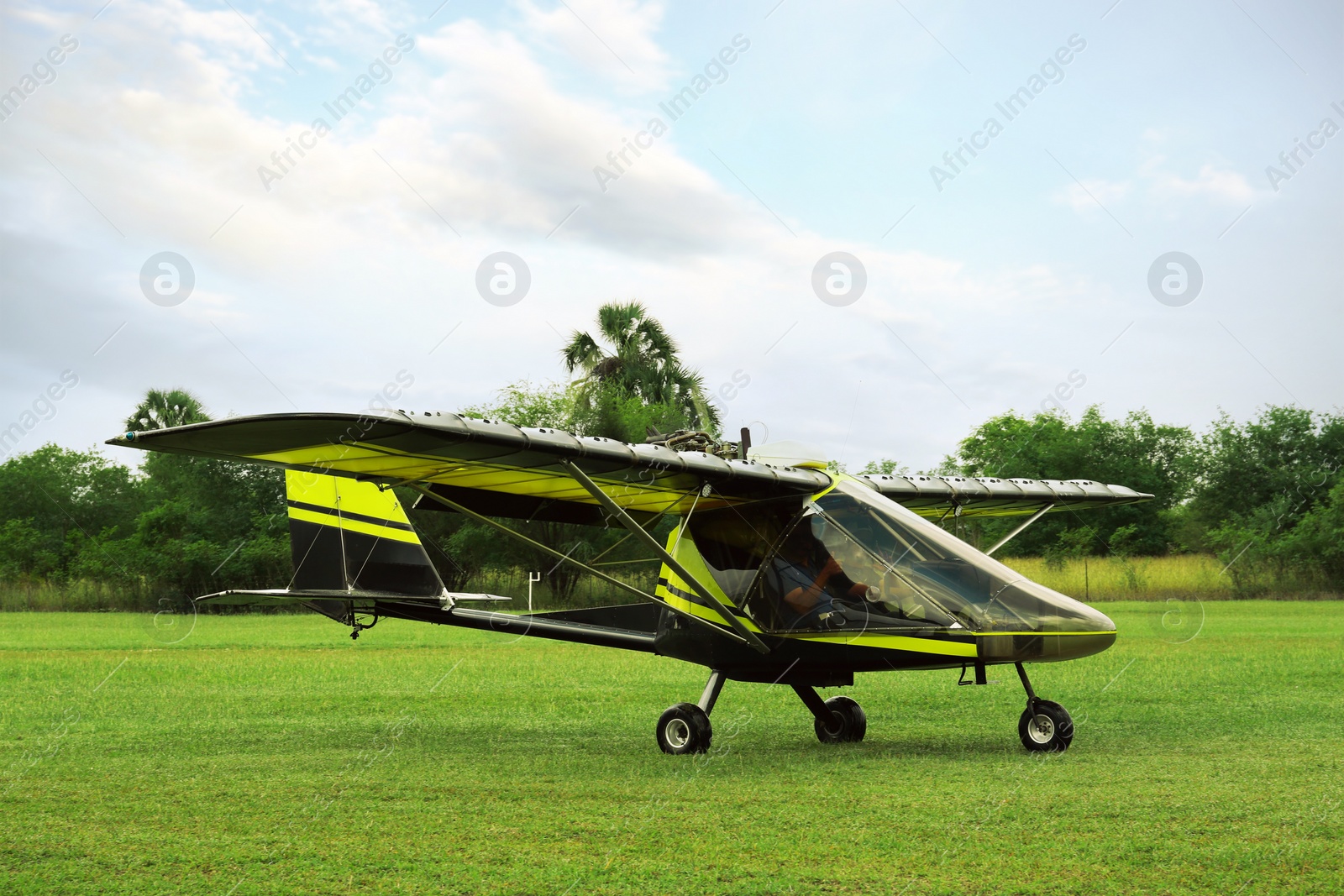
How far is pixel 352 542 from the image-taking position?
12086 mm

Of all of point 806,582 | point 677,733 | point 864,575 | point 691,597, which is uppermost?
point 864,575

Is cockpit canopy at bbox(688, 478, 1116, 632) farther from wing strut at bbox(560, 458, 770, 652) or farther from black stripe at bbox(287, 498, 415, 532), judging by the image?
black stripe at bbox(287, 498, 415, 532)

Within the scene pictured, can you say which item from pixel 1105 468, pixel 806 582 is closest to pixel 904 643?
pixel 806 582

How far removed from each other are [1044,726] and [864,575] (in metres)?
1.96

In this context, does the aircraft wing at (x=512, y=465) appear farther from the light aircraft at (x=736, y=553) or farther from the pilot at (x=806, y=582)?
the pilot at (x=806, y=582)

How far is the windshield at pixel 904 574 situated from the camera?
27.7ft

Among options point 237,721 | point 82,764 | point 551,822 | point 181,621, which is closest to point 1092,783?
point 551,822

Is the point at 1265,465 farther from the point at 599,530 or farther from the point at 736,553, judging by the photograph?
the point at 736,553

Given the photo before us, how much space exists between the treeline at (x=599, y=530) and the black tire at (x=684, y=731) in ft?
74.7

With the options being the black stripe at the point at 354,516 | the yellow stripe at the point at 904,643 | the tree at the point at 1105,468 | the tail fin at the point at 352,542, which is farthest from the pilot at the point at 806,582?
the tree at the point at 1105,468

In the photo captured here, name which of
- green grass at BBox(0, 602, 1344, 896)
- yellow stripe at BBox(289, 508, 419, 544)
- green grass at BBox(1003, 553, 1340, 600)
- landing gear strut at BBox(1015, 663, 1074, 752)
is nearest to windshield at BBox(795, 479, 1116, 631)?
landing gear strut at BBox(1015, 663, 1074, 752)

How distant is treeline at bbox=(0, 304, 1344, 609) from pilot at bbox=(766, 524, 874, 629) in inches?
904

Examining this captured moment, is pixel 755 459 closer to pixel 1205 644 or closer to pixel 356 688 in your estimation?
pixel 356 688

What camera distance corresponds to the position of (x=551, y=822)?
644 centimetres
